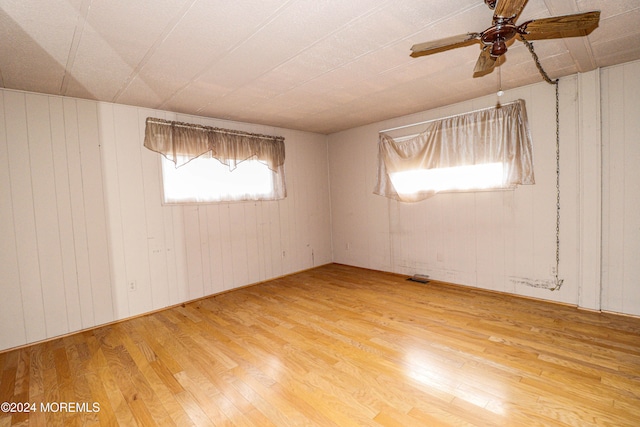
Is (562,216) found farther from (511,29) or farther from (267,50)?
(267,50)

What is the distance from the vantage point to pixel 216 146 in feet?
13.5

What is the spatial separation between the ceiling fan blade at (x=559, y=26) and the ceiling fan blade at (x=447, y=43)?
24 cm

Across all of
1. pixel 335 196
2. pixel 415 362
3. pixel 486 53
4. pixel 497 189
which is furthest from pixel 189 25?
pixel 335 196

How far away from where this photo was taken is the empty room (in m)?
1.87

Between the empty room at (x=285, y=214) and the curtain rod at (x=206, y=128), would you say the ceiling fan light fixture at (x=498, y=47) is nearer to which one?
the empty room at (x=285, y=214)

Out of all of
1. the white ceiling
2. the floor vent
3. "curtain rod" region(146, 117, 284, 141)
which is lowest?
the floor vent

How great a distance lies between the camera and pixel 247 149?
4449mm

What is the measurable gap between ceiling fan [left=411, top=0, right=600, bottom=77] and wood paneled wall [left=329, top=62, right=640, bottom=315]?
1.72 metres

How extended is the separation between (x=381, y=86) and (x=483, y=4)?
4.66 ft

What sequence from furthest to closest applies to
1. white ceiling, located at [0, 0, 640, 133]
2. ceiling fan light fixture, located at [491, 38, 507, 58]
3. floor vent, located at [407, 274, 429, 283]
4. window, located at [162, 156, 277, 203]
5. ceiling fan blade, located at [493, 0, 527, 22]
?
floor vent, located at [407, 274, 429, 283], window, located at [162, 156, 277, 203], white ceiling, located at [0, 0, 640, 133], ceiling fan light fixture, located at [491, 38, 507, 58], ceiling fan blade, located at [493, 0, 527, 22]

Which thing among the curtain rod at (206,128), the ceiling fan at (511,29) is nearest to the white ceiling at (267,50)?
the curtain rod at (206,128)

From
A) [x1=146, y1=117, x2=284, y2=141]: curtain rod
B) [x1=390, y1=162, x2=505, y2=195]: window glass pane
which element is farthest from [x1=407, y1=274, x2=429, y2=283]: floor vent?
[x1=146, y1=117, x2=284, y2=141]: curtain rod

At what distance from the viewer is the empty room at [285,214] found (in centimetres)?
187

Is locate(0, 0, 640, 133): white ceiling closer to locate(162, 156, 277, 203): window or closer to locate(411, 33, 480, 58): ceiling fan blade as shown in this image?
locate(411, 33, 480, 58): ceiling fan blade
